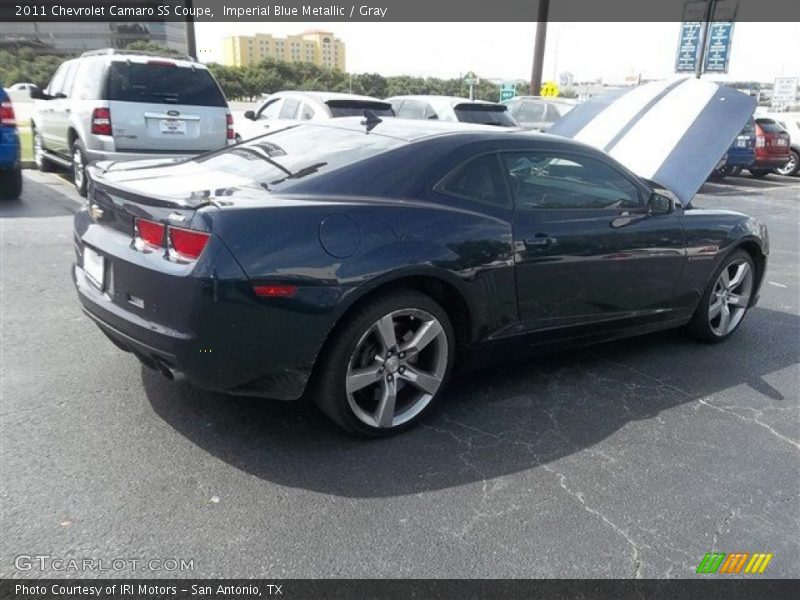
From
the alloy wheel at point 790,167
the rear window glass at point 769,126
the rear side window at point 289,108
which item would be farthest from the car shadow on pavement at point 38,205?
the alloy wheel at point 790,167

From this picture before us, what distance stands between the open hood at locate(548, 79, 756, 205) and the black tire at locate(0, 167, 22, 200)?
23.0 feet

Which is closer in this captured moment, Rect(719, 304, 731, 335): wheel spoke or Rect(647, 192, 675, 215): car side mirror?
Rect(647, 192, 675, 215): car side mirror

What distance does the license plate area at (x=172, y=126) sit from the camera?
829 centimetres

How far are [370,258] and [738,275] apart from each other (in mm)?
3335

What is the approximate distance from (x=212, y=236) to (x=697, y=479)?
247cm

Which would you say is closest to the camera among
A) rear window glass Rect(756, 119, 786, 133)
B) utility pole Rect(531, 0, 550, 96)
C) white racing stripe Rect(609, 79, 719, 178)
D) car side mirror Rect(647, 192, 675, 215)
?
car side mirror Rect(647, 192, 675, 215)

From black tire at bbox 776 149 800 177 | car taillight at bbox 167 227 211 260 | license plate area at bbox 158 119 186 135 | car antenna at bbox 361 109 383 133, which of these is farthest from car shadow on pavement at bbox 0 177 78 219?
black tire at bbox 776 149 800 177

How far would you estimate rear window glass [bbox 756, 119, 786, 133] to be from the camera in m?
16.6

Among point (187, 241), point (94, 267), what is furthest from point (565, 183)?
point (94, 267)

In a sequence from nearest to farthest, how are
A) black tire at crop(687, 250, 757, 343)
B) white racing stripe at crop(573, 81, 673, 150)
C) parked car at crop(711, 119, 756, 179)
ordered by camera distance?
black tire at crop(687, 250, 757, 343)
white racing stripe at crop(573, 81, 673, 150)
parked car at crop(711, 119, 756, 179)

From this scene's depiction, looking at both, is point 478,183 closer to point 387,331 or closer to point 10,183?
point 387,331

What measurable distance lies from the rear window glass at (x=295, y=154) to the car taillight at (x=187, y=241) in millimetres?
520

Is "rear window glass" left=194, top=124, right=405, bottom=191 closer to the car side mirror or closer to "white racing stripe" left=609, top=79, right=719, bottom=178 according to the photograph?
the car side mirror

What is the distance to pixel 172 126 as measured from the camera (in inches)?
329
